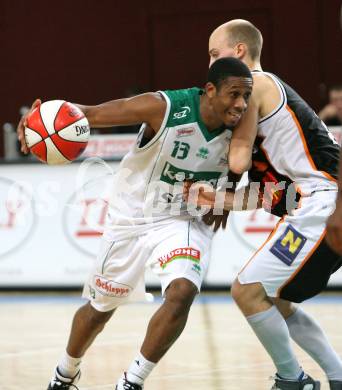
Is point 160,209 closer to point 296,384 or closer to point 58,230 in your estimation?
point 296,384

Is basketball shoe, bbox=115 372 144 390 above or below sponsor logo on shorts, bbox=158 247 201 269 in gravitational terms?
below

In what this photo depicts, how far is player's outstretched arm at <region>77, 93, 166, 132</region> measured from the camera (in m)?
4.84

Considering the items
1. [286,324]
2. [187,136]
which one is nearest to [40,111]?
[187,136]

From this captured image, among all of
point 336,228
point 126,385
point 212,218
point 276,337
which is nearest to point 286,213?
point 212,218

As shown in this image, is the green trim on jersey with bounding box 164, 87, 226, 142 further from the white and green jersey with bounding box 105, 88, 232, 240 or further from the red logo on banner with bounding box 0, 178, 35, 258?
the red logo on banner with bounding box 0, 178, 35, 258

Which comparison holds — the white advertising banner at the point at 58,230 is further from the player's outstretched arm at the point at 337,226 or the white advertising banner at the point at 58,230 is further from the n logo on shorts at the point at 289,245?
the player's outstretched arm at the point at 337,226

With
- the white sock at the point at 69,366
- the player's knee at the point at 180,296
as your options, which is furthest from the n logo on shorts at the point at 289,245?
the white sock at the point at 69,366

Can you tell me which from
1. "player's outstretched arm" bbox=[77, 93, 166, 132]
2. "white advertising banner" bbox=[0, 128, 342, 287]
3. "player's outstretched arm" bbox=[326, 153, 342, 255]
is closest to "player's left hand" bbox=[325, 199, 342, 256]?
"player's outstretched arm" bbox=[326, 153, 342, 255]

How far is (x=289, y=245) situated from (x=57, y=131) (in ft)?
4.34

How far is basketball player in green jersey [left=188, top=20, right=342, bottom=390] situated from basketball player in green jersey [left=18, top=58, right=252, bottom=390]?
19 cm

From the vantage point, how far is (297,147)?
4859 mm

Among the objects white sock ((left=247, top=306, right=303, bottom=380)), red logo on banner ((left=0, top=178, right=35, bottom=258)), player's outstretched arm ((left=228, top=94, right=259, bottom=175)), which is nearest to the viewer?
player's outstretched arm ((left=228, top=94, right=259, bottom=175))

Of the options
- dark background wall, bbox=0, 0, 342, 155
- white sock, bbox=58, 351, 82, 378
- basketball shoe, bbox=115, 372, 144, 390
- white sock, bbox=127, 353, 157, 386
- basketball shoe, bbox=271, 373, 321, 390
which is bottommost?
dark background wall, bbox=0, 0, 342, 155

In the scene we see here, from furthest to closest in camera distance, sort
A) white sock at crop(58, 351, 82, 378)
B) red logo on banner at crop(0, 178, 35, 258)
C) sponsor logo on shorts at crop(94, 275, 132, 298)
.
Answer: red logo on banner at crop(0, 178, 35, 258)
white sock at crop(58, 351, 82, 378)
sponsor logo on shorts at crop(94, 275, 132, 298)
